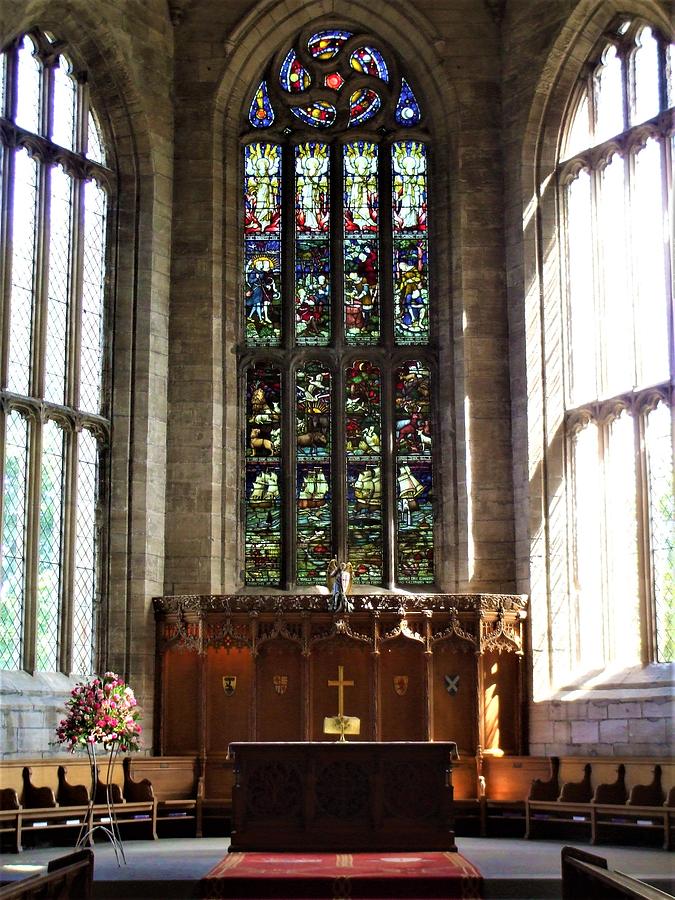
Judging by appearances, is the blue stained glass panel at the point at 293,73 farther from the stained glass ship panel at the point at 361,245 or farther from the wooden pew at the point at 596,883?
the wooden pew at the point at 596,883

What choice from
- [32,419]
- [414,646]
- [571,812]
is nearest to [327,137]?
[32,419]

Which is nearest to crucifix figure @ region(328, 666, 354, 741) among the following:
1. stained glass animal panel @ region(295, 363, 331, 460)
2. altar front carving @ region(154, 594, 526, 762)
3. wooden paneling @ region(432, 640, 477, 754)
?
altar front carving @ region(154, 594, 526, 762)

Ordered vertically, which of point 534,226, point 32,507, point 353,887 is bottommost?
point 353,887

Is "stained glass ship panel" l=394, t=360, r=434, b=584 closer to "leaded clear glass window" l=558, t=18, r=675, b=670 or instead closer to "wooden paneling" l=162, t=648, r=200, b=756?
"leaded clear glass window" l=558, t=18, r=675, b=670

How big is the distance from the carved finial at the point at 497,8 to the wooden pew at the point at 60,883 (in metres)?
14.4

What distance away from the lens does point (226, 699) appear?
17.2 meters

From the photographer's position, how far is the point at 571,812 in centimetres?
1573

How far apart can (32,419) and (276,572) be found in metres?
3.93

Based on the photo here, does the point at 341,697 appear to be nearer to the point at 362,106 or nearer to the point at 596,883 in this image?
the point at 596,883

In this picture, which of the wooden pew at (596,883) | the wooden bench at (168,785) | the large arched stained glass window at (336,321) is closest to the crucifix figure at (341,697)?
the wooden bench at (168,785)

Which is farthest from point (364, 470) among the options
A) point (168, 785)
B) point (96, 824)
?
point (96, 824)

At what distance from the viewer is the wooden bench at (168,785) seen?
632 inches

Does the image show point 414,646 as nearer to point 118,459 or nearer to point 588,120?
point 118,459

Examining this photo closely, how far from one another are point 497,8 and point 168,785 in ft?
37.3
